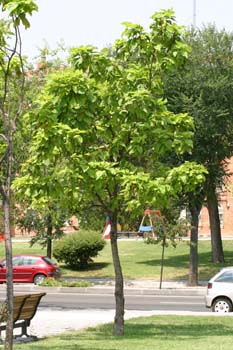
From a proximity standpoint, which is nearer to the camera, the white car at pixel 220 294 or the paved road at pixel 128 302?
the white car at pixel 220 294

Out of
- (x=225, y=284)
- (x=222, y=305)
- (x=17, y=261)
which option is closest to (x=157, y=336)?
(x=225, y=284)

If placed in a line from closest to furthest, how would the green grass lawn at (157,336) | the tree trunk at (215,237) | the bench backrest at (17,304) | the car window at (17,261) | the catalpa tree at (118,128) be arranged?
the green grass lawn at (157,336) → the catalpa tree at (118,128) → the bench backrest at (17,304) → the car window at (17,261) → the tree trunk at (215,237)

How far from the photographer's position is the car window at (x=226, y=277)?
23422 mm

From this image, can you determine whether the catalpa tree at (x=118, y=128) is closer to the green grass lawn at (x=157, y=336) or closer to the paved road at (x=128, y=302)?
the green grass lawn at (x=157, y=336)

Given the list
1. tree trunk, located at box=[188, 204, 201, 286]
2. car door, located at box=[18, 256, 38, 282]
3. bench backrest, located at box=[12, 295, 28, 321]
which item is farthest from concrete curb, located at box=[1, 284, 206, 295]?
bench backrest, located at box=[12, 295, 28, 321]

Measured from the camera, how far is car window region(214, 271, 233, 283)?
23.4 m

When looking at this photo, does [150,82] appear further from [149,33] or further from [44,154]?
[44,154]

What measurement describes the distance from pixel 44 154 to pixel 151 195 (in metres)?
2.07

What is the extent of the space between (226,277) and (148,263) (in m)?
20.2

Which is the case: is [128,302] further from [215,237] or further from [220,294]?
[215,237]

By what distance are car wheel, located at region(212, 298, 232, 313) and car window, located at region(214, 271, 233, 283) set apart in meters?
0.51

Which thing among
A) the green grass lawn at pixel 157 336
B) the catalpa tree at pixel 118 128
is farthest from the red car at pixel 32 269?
the catalpa tree at pixel 118 128

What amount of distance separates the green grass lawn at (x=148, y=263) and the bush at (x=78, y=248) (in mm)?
485

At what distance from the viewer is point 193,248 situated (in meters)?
36.8
